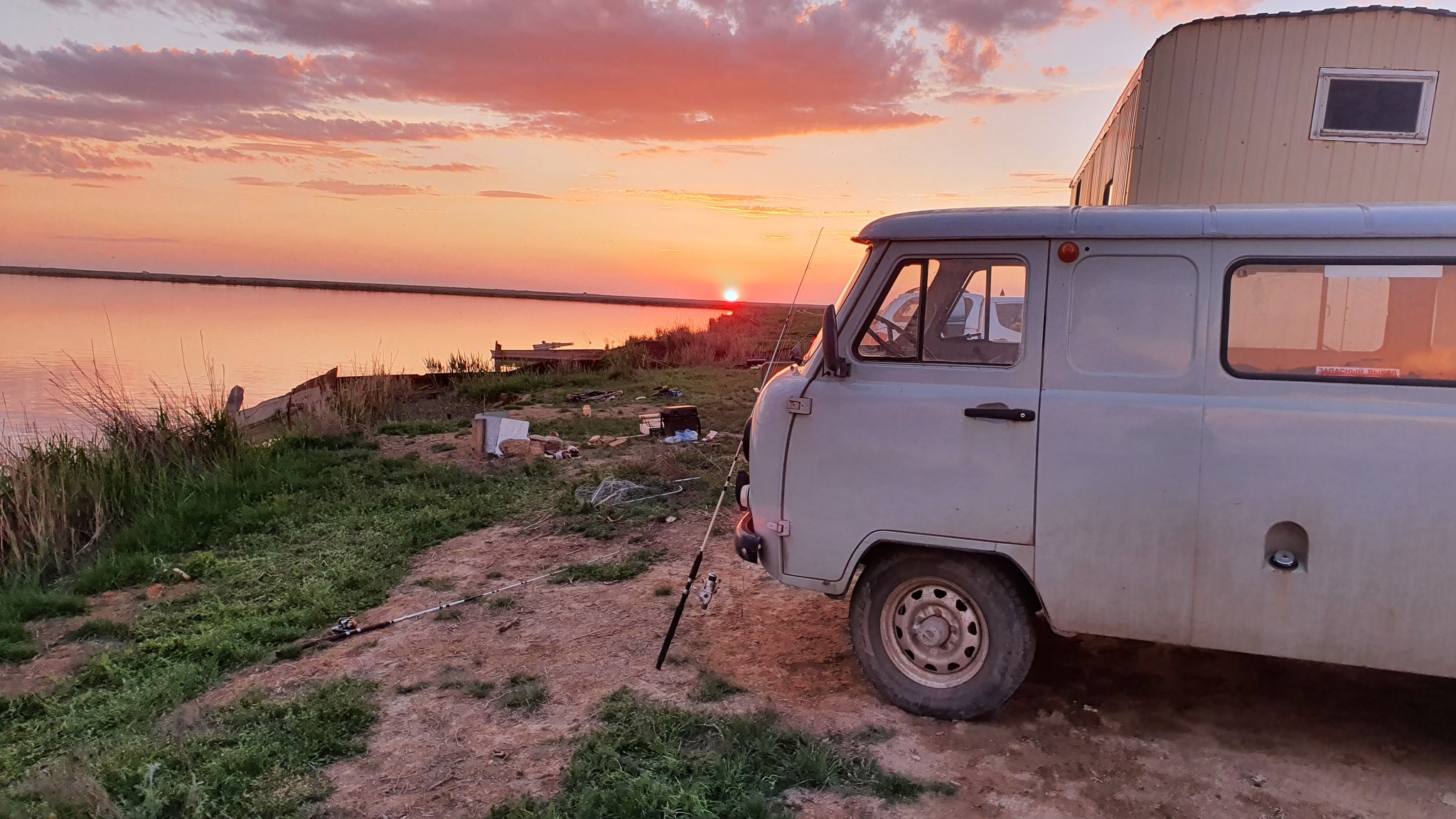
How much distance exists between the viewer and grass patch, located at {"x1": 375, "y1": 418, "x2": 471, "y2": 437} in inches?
490

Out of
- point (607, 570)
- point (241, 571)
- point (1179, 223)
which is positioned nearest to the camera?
point (1179, 223)

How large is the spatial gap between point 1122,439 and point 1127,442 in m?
0.02

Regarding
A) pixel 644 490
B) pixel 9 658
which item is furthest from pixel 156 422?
pixel 644 490

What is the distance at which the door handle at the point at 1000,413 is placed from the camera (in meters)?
4.05

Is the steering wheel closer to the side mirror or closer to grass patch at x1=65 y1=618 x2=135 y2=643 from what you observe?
the side mirror

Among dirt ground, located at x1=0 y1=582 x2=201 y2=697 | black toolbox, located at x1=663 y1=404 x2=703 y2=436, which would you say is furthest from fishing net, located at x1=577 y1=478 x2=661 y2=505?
dirt ground, located at x1=0 y1=582 x2=201 y2=697

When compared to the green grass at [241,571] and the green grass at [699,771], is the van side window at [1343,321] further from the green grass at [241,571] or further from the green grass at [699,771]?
the green grass at [241,571]

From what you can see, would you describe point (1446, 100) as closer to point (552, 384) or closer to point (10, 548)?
point (10, 548)

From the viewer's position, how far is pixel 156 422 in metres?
9.85

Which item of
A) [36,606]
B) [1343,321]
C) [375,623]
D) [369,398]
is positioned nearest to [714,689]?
[375,623]

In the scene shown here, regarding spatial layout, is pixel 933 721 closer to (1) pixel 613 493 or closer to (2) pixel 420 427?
(1) pixel 613 493

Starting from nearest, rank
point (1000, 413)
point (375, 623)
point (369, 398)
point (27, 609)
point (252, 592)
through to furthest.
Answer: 1. point (1000, 413)
2. point (375, 623)
3. point (27, 609)
4. point (252, 592)
5. point (369, 398)

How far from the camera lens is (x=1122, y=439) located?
3.94 meters

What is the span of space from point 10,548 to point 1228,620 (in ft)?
30.6
